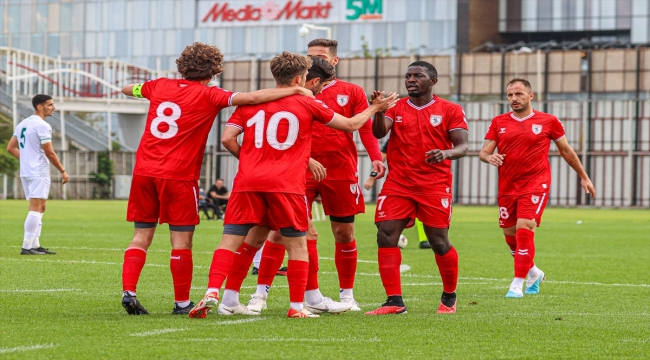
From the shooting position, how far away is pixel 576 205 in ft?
161

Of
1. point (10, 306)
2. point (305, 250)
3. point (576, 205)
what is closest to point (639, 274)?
point (305, 250)

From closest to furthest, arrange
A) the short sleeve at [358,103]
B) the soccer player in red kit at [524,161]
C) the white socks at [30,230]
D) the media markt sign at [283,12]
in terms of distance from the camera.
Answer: the short sleeve at [358,103] < the soccer player in red kit at [524,161] < the white socks at [30,230] < the media markt sign at [283,12]

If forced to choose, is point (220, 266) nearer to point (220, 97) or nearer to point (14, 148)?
point (220, 97)

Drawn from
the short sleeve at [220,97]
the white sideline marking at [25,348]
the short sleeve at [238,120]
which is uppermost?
the short sleeve at [220,97]

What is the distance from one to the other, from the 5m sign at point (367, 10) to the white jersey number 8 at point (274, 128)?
59299 millimetres

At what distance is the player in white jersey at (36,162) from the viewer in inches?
576

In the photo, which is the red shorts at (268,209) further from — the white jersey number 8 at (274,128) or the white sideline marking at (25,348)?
the white sideline marking at (25,348)

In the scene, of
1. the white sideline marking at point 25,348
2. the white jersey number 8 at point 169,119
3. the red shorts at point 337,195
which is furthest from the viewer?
the red shorts at point 337,195

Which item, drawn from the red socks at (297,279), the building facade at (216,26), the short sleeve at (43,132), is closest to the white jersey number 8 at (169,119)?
the red socks at (297,279)

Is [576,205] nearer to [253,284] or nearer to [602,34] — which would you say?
[602,34]

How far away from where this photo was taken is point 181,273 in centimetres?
809

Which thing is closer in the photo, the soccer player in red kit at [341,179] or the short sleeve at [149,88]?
the short sleeve at [149,88]

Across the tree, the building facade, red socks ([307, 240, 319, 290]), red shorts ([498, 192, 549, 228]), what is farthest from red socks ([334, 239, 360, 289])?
the building facade

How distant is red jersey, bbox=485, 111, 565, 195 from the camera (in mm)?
11102
